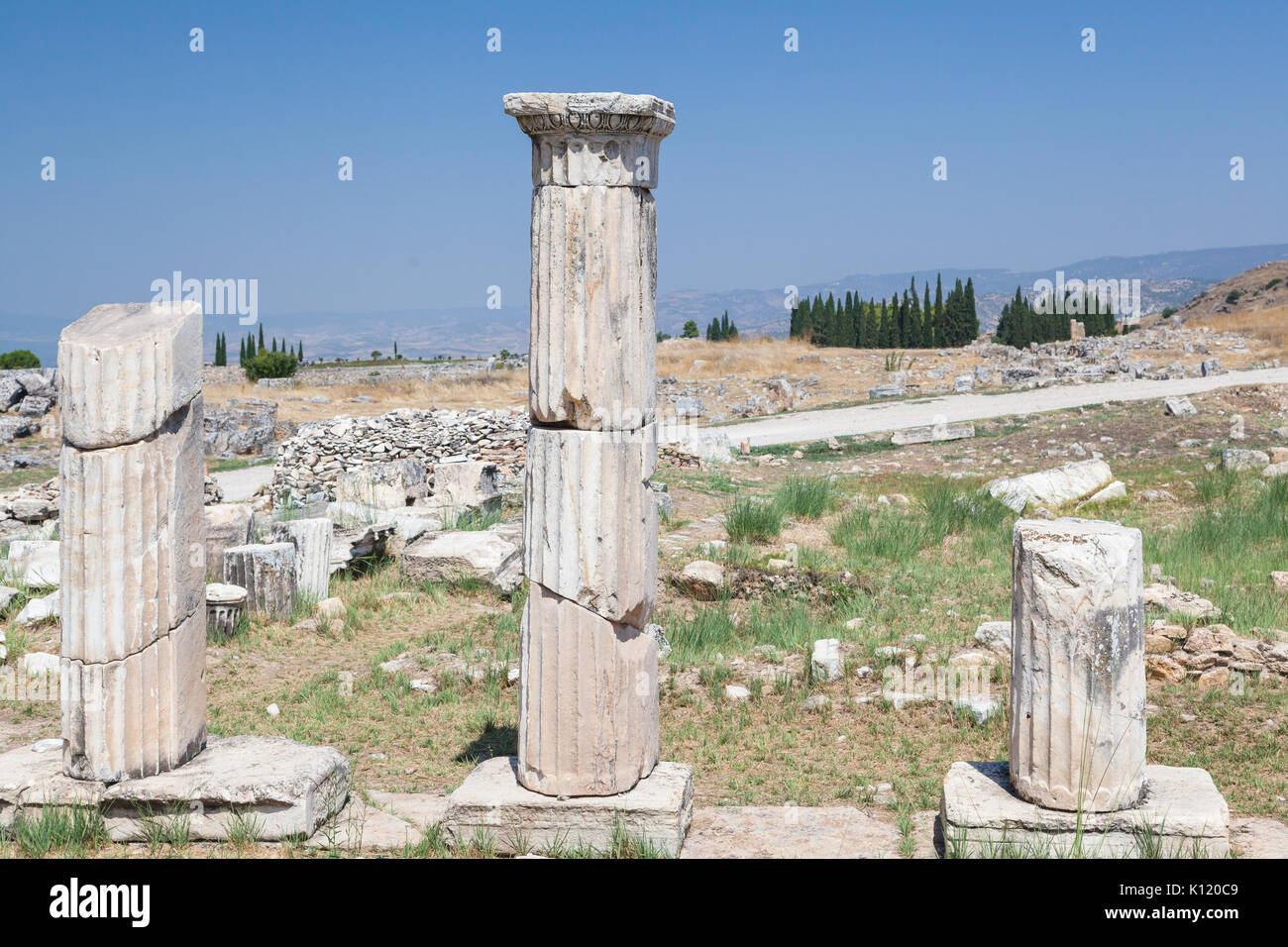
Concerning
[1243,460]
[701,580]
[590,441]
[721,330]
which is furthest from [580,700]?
[721,330]

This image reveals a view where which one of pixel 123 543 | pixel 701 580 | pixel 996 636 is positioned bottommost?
pixel 996 636

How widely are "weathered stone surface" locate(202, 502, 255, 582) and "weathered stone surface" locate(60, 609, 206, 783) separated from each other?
5.00 m

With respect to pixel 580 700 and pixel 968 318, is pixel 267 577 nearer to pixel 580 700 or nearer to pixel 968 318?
pixel 580 700

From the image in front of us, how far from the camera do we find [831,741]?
7133 millimetres

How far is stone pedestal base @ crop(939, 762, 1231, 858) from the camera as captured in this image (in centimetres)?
485

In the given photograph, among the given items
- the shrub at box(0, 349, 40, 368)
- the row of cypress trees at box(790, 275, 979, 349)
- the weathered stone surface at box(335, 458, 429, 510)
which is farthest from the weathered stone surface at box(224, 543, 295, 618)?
the row of cypress trees at box(790, 275, 979, 349)

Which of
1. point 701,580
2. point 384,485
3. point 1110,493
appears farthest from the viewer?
point 384,485

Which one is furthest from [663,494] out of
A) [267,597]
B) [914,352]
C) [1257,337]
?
[1257,337]

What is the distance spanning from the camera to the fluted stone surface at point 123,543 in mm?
5230

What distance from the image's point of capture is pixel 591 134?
16.2 ft

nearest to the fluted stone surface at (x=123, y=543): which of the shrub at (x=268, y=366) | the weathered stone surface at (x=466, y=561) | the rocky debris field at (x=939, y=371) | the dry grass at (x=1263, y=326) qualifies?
the weathered stone surface at (x=466, y=561)

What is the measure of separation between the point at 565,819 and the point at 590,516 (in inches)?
52.5

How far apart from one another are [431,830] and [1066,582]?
3.01m

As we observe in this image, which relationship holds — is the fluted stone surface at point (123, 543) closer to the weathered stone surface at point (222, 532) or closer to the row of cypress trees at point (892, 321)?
the weathered stone surface at point (222, 532)
